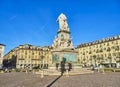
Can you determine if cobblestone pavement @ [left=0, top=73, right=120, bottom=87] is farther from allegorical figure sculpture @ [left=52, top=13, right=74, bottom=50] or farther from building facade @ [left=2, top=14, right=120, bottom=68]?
allegorical figure sculpture @ [left=52, top=13, right=74, bottom=50]

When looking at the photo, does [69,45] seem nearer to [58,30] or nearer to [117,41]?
[58,30]

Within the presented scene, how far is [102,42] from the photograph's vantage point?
72312 millimetres

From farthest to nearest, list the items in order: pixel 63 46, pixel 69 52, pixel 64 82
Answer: pixel 63 46
pixel 69 52
pixel 64 82

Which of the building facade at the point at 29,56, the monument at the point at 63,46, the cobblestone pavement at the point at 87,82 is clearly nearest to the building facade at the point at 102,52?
the building facade at the point at 29,56

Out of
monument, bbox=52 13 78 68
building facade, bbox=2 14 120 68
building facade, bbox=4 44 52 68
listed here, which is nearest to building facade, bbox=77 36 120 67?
building facade, bbox=2 14 120 68

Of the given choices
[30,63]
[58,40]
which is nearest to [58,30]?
[58,40]

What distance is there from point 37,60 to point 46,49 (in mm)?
10337

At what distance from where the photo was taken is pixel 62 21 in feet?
116

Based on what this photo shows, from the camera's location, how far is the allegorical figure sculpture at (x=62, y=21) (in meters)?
34.8

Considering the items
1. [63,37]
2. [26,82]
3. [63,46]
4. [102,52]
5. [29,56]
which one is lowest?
[26,82]

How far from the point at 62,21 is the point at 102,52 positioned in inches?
1753

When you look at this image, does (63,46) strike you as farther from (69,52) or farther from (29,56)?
(29,56)

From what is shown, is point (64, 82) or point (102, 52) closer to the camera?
point (64, 82)

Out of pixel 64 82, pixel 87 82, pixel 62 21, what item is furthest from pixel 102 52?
pixel 64 82
